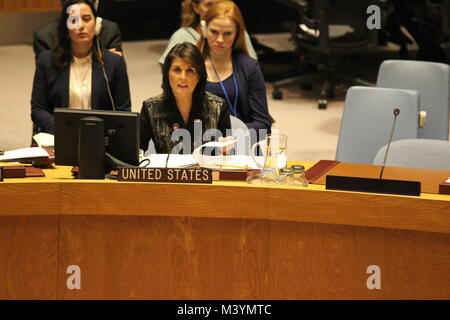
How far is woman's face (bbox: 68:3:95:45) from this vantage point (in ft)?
14.8

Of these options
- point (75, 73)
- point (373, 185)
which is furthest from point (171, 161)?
point (75, 73)

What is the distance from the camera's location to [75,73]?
15.2 ft

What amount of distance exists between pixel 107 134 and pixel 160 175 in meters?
0.28

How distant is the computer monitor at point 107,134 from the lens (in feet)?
11.0

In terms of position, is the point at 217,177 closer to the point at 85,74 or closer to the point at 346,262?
the point at 346,262

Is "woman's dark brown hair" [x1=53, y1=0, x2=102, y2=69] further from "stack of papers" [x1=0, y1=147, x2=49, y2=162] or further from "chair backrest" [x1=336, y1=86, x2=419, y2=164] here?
"chair backrest" [x1=336, y1=86, x2=419, y2=164]

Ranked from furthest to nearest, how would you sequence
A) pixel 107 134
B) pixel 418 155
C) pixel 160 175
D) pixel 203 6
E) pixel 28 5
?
pixel 28 5 → pixel 203 6 → pixel 418 155 → pixel 107 134 → pixel 160 175

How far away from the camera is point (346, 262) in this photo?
3.18 metres

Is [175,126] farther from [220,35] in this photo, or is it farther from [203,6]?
[203,6]

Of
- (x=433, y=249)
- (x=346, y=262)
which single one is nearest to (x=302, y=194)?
(x=346, y=262)

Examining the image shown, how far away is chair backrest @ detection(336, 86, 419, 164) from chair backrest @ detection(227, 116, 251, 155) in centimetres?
56

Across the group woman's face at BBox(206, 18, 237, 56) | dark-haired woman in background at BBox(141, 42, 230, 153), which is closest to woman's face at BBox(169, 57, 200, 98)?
dark-haired woman in background at BBox(141, 42, 230, 153)

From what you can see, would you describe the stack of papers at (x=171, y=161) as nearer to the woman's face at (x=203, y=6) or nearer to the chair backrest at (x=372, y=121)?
the chair backrest at (x=372, y=121)

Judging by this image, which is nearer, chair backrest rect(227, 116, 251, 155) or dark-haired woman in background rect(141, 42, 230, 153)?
chair backrest rect(227, 116, 251, 155)
